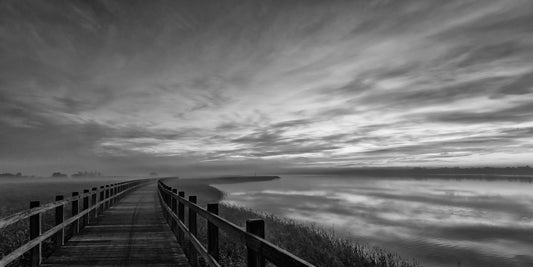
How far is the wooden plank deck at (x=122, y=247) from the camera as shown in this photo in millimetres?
7387

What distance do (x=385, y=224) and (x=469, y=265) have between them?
11685 mm

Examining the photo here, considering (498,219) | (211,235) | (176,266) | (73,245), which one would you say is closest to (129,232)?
(73,245)

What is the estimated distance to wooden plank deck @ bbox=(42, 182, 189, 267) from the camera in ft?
24.2

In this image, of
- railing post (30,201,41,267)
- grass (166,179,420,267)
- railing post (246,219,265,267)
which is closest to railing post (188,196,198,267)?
grass (166,179,420,267)

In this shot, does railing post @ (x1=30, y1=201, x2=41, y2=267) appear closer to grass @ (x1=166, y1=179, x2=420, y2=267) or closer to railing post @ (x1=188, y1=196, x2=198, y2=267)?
railing post @ (x1=188, y1=196, x2=198, y2=267)

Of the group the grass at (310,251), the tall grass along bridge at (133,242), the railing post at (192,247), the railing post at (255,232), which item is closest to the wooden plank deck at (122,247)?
the tall grass along bridge at (133,242)

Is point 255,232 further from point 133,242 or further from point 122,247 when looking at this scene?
point 133,242

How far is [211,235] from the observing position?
5.59 metres

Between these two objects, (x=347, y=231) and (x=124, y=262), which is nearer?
(x=124, y=262)

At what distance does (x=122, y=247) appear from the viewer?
8797mm

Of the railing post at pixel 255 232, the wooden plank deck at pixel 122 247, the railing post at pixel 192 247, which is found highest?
the railing post at pixel 255 232

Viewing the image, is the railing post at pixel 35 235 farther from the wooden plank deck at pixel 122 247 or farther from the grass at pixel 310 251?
the grass at pixel 310 251

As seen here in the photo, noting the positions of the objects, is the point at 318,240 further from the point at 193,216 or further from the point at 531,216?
the point at 531,216

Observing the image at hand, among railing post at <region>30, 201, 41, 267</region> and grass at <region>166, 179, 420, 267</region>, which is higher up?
railing post at <region>30, 201, 41, 267</region>
